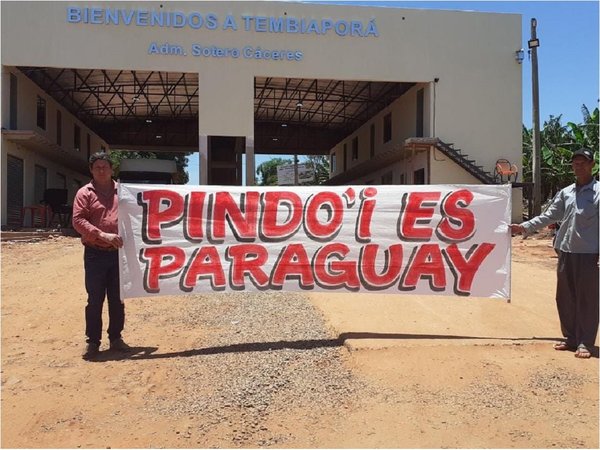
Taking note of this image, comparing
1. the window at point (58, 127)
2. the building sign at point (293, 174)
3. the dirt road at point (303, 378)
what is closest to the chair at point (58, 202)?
the window at point (58, 127)

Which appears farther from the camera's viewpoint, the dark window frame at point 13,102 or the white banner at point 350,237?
the dark window frame at point 13,102

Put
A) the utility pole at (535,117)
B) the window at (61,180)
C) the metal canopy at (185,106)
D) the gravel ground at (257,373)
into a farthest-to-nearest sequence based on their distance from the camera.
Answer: the window at (61,180)
the metal canopy at (185,106)
the utility pole at (535,117)
the gravel ground at (257,373)

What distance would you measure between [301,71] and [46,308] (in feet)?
53.9

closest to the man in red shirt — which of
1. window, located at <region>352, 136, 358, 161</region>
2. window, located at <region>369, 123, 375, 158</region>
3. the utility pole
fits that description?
the utility pole

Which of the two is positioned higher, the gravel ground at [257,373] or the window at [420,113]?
the window at [420,113]

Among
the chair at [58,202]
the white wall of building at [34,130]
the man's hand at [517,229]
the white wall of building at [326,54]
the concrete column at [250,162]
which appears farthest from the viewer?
the chair at [58,202]

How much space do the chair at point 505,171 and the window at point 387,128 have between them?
6.77 meters

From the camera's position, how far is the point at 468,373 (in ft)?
15.5

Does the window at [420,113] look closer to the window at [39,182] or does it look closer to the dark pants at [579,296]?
the window at [39,182]

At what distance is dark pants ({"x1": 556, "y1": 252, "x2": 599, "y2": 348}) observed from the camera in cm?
523

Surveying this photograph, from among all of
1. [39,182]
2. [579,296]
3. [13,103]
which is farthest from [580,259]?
[39,182]

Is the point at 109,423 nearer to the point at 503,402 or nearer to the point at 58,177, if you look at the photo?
the point at 503,402

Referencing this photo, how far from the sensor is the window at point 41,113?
24.5 meters

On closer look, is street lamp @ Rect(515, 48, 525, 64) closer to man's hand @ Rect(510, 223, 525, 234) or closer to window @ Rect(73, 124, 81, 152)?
man's hand @ Rect(510, 223, 525, 234)
